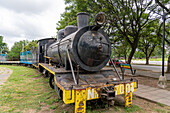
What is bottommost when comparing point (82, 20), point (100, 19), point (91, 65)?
point (91, 65)

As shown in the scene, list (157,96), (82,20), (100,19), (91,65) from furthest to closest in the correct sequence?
(157,96), (82,20), (91,65), (100,19)

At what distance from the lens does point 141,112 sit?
3.56 metres

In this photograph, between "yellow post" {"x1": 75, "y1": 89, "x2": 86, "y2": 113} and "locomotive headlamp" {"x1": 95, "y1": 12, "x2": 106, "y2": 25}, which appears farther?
"locomotive headlamp" {"x1": 95, "y1": 12, "x2": 106, "y2": 25}

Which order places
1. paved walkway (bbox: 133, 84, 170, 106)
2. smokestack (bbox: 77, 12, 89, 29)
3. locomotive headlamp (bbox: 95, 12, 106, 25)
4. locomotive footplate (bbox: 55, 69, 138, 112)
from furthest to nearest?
paved walkway (bbox: 133, 84, 170, 106) < smokestack (bbox: 77, 12, 89, 29) < locomotive headlamp (bbox: 95, 12, 106, 25) < locomotive footplate (bbox: 55, 69, 138, 112)

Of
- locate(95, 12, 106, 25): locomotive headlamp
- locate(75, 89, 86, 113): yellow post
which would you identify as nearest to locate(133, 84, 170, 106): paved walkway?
locate(75, 89, 86, 113): yellow post

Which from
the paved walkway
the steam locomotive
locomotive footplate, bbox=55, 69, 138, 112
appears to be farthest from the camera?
the paved walkway

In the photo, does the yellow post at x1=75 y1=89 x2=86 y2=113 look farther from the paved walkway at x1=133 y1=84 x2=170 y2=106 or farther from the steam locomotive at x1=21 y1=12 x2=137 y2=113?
the paved walkway at x1=133 y1=84 x2=170 y2=106

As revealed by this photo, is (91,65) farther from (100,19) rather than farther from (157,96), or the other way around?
(157,96)

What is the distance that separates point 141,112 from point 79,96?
2.09 m

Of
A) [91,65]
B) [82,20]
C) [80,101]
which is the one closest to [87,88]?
[80,101]

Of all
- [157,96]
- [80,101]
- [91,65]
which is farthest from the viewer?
[157,96]

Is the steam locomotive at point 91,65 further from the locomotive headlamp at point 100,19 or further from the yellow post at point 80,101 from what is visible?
the yellow post at point 80,101

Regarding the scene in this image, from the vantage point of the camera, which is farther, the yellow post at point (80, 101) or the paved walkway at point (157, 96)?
the paved walkway at point (157, 96)

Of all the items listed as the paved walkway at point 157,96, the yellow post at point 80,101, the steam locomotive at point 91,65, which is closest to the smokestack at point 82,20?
the steam locomotive at point 91,65
